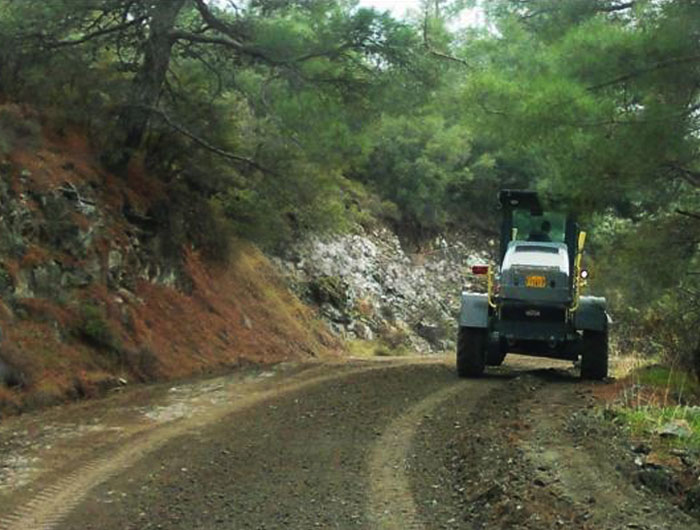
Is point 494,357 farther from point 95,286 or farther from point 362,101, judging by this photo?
point 95,286

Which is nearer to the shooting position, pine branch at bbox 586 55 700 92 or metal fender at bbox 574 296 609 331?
pine branch at bbox 586 55 700 92

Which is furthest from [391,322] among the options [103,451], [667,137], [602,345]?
[103,451]

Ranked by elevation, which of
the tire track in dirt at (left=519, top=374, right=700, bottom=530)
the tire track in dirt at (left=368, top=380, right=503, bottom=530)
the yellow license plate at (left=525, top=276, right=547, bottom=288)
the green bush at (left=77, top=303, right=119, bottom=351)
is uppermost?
the yellow license plate at (left=525, top=276, right=547, bottom=288)

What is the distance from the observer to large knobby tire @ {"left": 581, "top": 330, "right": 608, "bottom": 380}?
56.6 feet

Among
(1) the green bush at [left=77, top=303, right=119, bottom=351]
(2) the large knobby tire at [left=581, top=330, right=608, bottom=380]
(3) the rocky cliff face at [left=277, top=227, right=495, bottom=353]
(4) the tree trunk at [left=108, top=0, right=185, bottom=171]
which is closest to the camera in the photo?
(1) the green bush at [left=77, top=303, right=119, bottom=351]

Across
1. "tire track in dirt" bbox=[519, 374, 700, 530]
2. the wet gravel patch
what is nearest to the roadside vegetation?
"tire track in dirt" bbox=[519, 374, 700, 530]

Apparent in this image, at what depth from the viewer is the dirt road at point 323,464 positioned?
7.43 metres

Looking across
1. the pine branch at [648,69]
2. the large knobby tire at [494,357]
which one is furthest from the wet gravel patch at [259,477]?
the large knobby tire at [494,357]

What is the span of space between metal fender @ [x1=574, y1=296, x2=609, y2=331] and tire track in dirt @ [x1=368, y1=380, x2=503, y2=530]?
13.5 ft

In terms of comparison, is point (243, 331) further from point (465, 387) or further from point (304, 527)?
point (304, 527)

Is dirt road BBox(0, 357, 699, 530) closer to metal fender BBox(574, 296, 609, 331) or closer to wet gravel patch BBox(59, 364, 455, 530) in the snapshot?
wet gravel patch BBox(59, 364, 455, 530)

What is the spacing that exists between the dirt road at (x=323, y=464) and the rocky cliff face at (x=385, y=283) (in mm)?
18189

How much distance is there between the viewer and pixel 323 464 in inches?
368

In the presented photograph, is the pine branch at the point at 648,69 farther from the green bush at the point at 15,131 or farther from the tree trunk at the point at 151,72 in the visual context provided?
the green bush at the point at 15,131
